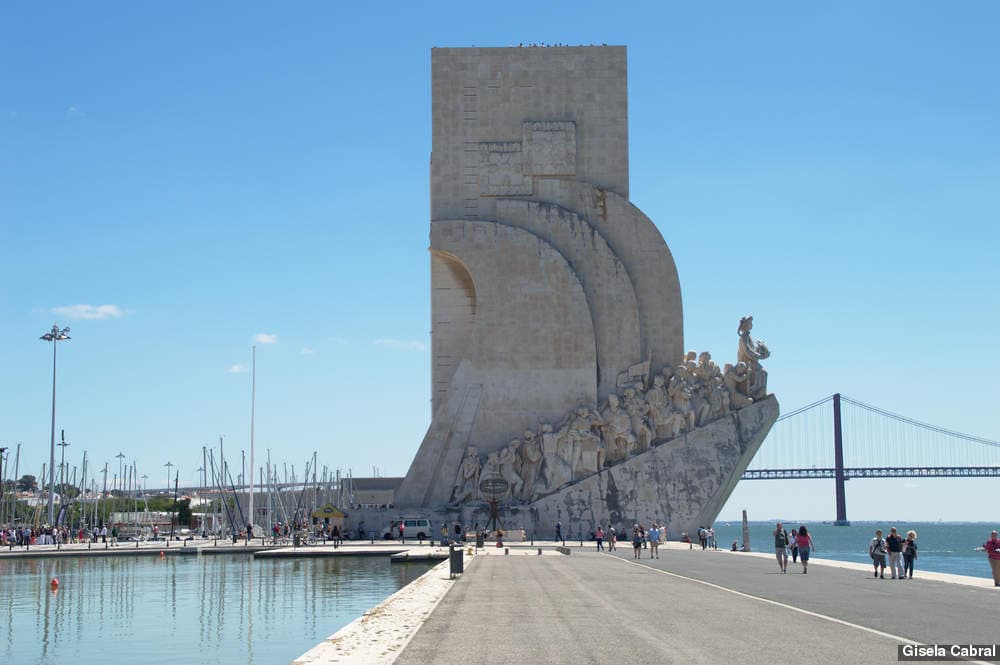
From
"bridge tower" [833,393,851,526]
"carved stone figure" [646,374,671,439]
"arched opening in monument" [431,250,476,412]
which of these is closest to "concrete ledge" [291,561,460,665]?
"carved stone figure" [646,374,671,439]

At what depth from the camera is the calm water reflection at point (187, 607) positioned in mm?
12062

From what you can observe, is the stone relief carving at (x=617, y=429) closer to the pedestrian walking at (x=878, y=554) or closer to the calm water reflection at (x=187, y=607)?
the calm water reflection at (x=187, y=607)

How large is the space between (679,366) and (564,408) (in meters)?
3.53

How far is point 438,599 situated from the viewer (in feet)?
41.0

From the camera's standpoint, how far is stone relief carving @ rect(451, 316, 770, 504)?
103 feet

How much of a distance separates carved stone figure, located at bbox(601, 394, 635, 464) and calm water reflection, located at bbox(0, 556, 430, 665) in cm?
832

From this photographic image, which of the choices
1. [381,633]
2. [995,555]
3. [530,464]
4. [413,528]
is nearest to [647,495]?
[530,464]

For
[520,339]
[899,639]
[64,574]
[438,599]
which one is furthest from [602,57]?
[899,639]

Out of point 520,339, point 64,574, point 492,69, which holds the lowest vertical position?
Answer: point 64,574

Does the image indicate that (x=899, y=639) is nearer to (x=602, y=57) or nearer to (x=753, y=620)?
(x=753, y=620)

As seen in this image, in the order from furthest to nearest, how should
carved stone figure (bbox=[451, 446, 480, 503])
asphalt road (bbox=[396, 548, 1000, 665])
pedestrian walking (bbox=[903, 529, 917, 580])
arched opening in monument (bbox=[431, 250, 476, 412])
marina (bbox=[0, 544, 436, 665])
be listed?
arched opening in monument (bbox=[431, 250, 476, 412]) < carved stone figure (bbox=[451, 446, 480, 503]) < pedestrian walking (bbox=[903, 529, 917, 580]) < marina (bbox=[0, 544, 436, 665]) < asphalt road (bbox=[396, 548, 1000, 665])

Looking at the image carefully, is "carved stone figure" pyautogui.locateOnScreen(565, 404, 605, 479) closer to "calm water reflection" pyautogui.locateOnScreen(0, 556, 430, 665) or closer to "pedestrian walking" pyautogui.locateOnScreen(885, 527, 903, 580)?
"calm water reflection" pyautogui.locateOnScreen(0, 556, 430, 665)

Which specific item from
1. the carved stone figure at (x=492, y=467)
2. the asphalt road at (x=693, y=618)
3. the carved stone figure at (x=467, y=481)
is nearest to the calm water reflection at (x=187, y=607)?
the asphalt road at (x=693, y=618)

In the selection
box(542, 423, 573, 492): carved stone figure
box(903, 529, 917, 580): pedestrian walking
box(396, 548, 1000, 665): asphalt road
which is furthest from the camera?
box(542, 423, 573, 492): carved stone figure
